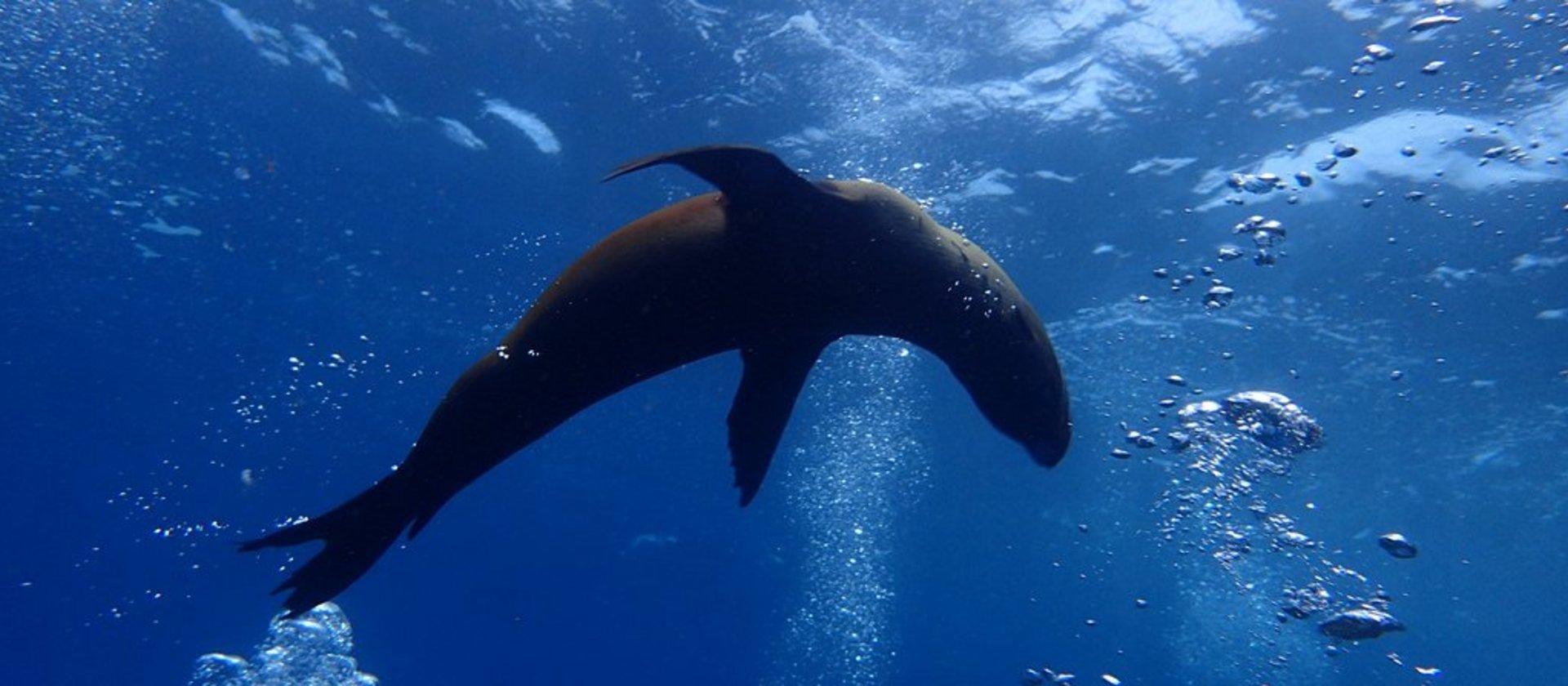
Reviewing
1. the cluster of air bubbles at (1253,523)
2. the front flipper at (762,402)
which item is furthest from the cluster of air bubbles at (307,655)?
the front flipper at (762,402)

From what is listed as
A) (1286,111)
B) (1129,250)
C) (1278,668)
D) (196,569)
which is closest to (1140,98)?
(1286,111)

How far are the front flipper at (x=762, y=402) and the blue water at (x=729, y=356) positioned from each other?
0.77 meters

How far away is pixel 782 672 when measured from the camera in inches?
2227

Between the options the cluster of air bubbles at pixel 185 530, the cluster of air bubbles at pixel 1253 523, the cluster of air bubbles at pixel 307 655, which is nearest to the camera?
the cluster of air bubbles at pixel 1253 523

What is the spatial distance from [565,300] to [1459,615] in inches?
2838

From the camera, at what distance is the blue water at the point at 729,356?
13.0 metres

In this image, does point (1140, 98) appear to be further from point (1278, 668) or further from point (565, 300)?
point (1278, 668)

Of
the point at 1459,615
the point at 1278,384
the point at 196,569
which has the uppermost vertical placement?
the point at 1459,615

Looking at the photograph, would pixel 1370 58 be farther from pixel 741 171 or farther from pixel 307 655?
pixel 307 655

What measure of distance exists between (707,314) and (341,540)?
1.68m

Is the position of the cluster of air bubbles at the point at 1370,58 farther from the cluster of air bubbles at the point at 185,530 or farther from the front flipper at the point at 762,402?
the cluster of air bubbles at the point at 185,530

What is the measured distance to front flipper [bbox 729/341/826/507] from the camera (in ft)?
13.6

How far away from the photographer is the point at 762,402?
434 centimetres

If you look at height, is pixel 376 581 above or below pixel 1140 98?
below
